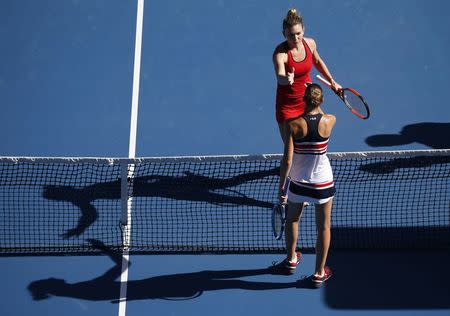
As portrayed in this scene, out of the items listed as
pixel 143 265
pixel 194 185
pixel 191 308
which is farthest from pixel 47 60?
pixel 191 308

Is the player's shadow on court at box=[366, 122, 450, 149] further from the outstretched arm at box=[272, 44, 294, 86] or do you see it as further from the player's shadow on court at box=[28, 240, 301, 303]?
the player's shadow on court at box=[28, 240, 301, 303]

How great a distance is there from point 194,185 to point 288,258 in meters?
1.46

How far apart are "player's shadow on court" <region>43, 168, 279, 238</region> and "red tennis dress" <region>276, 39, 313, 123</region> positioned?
1.04 meters

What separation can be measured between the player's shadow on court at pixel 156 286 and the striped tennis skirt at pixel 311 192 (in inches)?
43.9

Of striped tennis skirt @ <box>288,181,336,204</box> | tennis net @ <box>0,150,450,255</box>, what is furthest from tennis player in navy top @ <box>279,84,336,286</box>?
tennis net @ <box>0,150,450,255</box>

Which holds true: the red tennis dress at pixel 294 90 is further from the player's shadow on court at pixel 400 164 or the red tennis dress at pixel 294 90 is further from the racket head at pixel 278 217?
the player's shadow on court at pixel 400 164

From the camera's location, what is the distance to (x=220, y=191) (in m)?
7.99

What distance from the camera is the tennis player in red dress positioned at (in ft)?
22.0

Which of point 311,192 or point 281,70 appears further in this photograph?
point 281,70

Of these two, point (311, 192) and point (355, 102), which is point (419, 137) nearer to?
point (355, 102)

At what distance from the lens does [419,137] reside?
8.67 meters

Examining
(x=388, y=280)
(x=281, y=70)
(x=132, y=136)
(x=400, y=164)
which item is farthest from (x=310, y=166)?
(x=132, y=136)

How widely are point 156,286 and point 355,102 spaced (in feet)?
8.68

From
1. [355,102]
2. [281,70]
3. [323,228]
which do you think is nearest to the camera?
[323,228]
